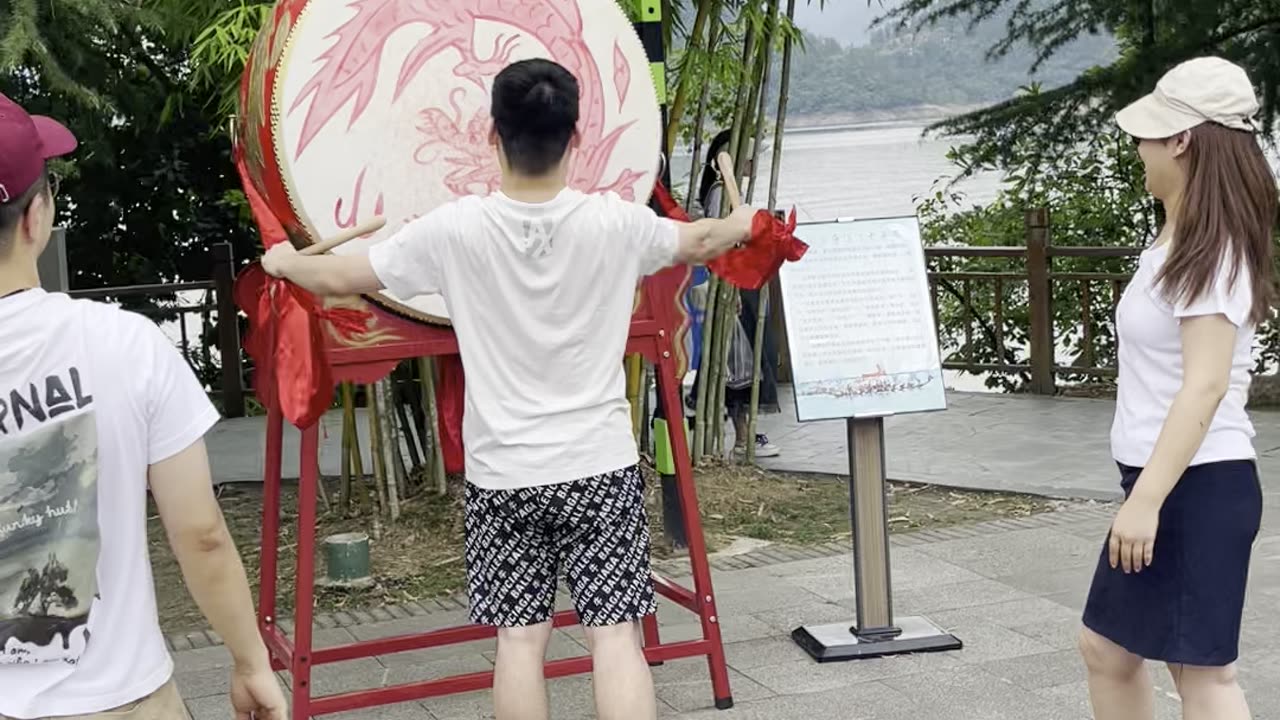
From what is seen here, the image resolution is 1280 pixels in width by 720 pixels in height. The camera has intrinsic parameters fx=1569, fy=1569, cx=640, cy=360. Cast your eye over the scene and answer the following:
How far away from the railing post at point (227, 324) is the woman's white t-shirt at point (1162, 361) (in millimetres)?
7508

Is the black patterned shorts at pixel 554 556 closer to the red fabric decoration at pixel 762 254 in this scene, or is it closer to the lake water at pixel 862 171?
the red fabric decoration at pixel 762 254

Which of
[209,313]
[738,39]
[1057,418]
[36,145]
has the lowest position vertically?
[1057,418]

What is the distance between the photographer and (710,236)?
3307 mm

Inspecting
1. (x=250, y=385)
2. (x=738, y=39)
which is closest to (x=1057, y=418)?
(x=738, y=39)

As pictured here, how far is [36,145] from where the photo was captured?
6.82 ft

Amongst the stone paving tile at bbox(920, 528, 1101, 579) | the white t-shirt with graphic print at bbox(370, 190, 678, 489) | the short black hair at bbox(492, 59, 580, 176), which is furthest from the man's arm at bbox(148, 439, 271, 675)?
the stone paving tile at bbox(920, 528, 1101, 579)

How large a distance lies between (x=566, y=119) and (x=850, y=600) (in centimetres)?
267

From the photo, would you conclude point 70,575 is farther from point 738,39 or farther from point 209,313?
point 209,313

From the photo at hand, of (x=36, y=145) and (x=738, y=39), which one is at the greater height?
(x=738, y=39)

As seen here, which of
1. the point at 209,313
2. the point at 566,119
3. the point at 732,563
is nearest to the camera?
the point at 566,119

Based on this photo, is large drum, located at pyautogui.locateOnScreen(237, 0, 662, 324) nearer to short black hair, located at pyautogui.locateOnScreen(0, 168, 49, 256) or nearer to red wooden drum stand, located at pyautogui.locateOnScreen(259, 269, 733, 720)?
red wooden drum stand, located at pyautogui.locateOnScreen(259, 269, 733, 720)

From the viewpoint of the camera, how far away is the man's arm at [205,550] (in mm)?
2094

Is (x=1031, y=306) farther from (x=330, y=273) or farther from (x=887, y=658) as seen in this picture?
(x=330, y=273)

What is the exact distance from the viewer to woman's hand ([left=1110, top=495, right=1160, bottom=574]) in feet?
9.23
